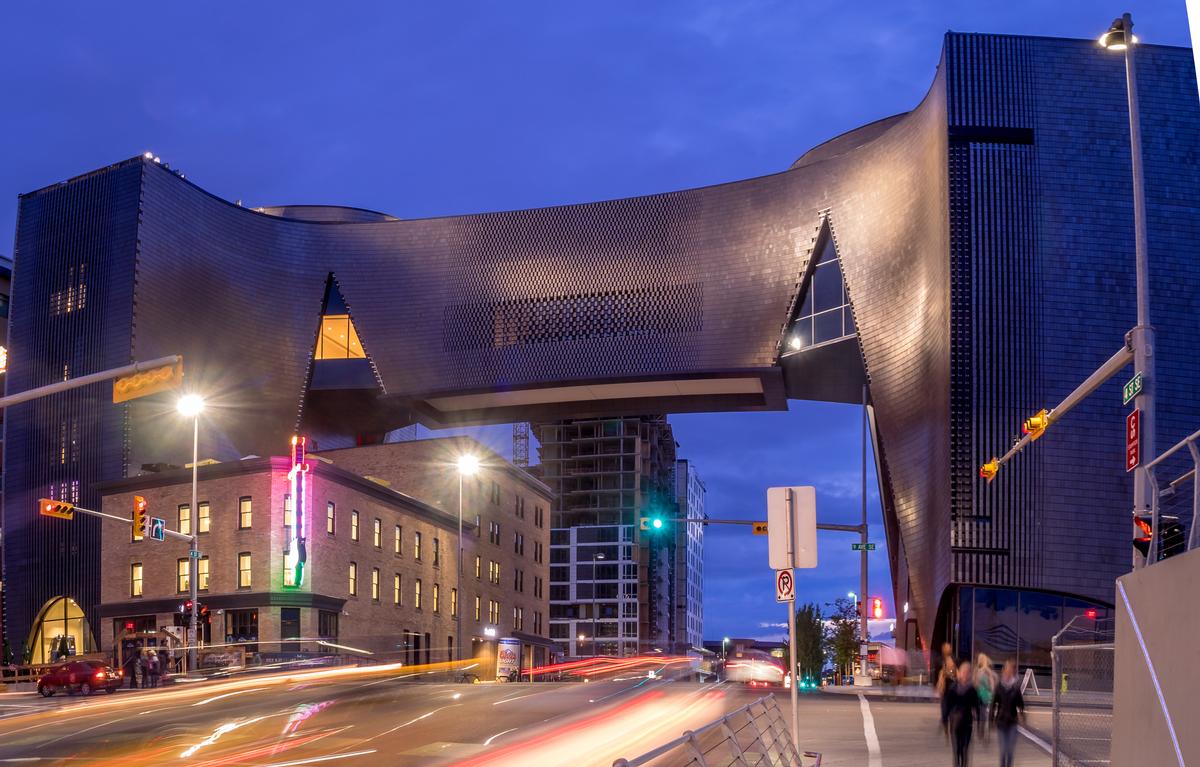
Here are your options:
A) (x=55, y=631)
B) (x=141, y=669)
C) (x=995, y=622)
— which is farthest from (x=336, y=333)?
(x=995, y=622)

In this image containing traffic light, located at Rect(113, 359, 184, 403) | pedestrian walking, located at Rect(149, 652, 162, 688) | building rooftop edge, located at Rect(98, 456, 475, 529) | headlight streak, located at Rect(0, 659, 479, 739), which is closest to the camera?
traffic light, located at Rect(113, 359, 184, 403)

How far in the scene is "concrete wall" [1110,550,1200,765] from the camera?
30.1 feet

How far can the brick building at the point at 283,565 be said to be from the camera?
5906cm

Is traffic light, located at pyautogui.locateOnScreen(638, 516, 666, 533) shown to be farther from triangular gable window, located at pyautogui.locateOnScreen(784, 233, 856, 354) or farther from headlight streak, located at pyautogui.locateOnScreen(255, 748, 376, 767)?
headlight streak, located at pyautogui.locateOnScreen(255, 748, 376, 767)

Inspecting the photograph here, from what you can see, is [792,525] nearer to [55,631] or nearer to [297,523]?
[297,523]

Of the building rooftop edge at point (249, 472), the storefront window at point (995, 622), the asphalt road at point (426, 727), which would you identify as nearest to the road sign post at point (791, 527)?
the asphalt road at point (426, 727)

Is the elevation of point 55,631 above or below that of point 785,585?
below

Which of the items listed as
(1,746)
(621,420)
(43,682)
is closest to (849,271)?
(43,682)

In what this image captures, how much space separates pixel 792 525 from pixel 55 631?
64.1 metres

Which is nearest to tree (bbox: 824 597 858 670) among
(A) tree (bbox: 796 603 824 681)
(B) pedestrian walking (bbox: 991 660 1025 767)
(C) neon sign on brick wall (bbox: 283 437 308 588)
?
(A) tree (bbox: 796 603 824 681)

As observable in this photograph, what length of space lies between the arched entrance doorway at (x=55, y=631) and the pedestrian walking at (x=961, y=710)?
59.3 meters

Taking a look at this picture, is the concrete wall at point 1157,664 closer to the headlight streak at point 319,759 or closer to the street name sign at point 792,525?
the street name sign at point 792,525

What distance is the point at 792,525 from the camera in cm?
1609

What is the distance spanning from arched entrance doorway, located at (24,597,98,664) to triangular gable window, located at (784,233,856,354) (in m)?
41.3
